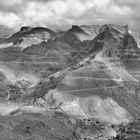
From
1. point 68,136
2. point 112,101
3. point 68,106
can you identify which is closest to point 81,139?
point 68,136

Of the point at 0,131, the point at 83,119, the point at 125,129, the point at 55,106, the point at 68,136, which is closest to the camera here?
the point at 0,131

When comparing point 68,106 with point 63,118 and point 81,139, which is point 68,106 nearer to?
point 63,118

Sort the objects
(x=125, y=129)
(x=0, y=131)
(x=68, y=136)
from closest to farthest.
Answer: (x=0, y=131), (x=68, y=136), (x=125, y=129)

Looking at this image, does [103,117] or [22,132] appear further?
[103,117]

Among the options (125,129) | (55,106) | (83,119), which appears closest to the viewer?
(125,129)

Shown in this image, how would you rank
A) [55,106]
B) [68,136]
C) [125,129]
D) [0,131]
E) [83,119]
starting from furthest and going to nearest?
[55,106] < [83,119] < [125,129] < [68,136] < [0,131]

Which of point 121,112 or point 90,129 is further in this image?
point 121,112

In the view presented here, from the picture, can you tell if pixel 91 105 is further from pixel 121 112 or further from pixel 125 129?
pixel 125 129

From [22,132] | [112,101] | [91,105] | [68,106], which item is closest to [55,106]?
[68,106]

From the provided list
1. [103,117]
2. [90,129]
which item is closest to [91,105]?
[103,117]
